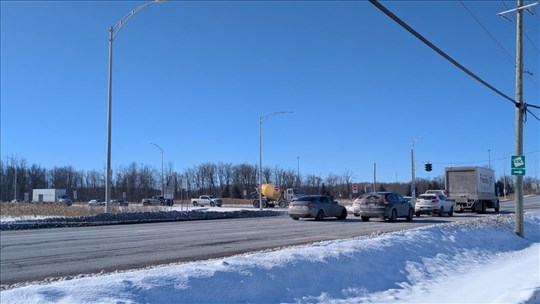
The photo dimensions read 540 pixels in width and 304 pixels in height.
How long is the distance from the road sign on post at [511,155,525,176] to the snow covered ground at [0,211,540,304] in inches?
289

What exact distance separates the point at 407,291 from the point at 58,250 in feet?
34.7

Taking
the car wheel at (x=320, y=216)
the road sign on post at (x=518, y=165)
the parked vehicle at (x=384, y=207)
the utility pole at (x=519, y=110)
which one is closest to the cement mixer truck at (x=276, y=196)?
the car wheel at (x=320, y=216)

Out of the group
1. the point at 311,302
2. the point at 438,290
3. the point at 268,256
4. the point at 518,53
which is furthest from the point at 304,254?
the point at 518,53

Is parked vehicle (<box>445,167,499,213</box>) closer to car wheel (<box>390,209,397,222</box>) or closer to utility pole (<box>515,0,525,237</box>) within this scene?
car wheel (<box>390,209,397,222</box>)

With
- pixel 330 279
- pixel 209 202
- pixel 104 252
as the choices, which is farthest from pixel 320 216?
pixel 209 202

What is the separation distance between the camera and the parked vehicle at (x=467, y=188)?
129ft

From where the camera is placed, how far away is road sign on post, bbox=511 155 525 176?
19719mm

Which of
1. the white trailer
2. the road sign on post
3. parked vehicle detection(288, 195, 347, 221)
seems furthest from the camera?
the white trailer

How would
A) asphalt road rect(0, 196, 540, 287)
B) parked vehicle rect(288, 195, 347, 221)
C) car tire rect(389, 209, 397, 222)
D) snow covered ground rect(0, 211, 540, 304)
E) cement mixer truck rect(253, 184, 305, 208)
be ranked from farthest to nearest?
1. cement mixer truck rect(253, 184, 305, 208)
2. parked vehicle rect(288, 195, 347, 221)
3. car tire rect(389, 209, 397, 222)
4. asphalt road rect(0, 196, 540, 287)
5. snow covered ground rect(0, 211, 540, 304)

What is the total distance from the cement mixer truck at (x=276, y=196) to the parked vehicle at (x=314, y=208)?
32.8 metres

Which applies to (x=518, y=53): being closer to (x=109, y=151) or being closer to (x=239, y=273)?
(x=239, y=273)

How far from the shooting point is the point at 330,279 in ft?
27.4

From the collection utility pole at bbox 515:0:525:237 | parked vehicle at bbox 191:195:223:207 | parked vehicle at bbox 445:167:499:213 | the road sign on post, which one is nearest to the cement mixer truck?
parked vehicle at bbox 191:195:223:207

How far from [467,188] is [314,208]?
16448mm
